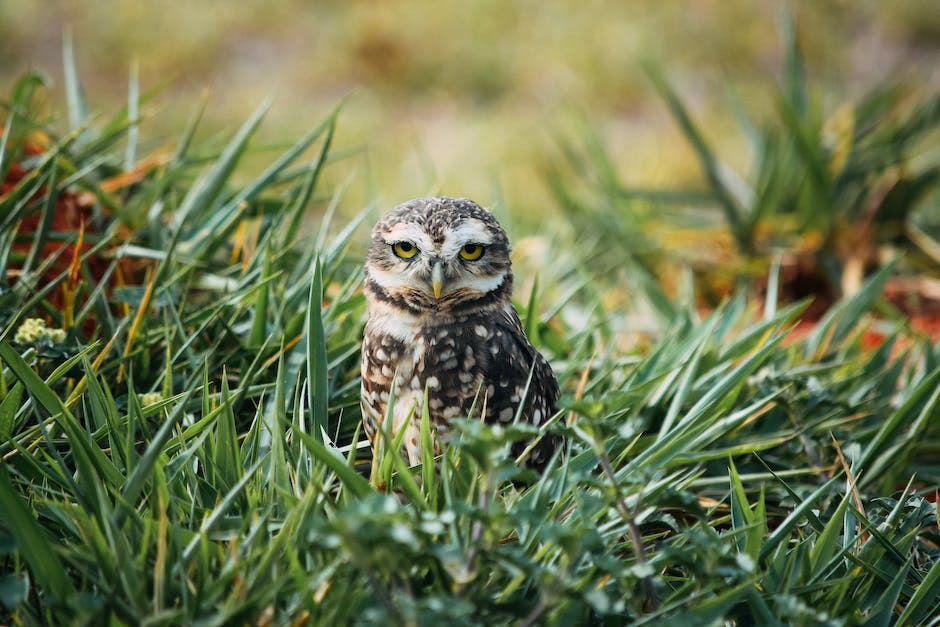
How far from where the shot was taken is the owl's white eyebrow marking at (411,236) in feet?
6.56

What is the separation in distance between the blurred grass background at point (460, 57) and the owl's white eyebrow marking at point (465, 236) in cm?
428

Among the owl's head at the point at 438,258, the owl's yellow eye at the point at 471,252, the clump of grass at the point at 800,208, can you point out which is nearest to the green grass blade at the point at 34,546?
the owl's head at the point at 438,258

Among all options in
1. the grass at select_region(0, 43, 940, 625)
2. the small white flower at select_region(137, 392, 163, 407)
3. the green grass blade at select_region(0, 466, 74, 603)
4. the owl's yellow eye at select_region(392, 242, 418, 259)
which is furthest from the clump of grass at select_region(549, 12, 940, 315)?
the green grass blade at select_region(0, 466, 74, 603)

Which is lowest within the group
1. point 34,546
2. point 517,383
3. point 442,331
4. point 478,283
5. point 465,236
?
point 34,546

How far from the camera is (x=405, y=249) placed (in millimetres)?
2055

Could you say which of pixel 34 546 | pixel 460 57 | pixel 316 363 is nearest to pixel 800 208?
pixel 316 363

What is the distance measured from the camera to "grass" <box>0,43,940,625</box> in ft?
4.66

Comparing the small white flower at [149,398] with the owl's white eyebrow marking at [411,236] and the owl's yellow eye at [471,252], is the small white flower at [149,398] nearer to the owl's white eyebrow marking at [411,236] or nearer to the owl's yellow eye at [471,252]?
the owl's white eyebrow marking at [411,236]

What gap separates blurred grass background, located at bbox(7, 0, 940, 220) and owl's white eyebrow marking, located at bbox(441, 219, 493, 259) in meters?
4.28

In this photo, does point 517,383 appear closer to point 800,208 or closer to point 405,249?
point 405,249

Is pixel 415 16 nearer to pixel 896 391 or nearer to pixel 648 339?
pixel 648 339

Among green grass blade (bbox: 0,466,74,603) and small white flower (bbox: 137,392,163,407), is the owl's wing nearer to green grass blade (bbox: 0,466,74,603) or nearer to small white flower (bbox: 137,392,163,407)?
small white flower (bbox: 137,392,163,407)

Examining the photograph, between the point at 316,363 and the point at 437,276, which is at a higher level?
the point at 437,276

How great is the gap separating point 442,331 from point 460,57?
576 cm
